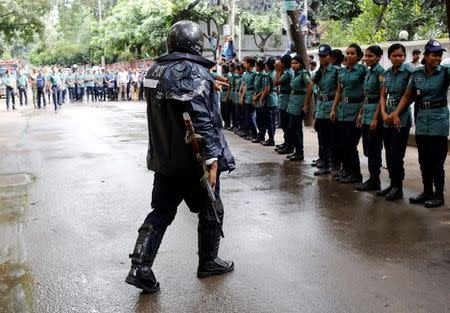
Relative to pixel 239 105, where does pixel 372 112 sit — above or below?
above

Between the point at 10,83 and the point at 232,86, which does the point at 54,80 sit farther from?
the point at 232,86

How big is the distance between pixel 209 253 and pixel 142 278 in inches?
22.4

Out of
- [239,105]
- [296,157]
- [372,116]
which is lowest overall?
[296,157]

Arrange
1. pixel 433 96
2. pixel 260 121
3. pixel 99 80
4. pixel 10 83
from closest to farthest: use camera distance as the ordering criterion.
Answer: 1. pixel 433 96
2. pixel 260 121
3. pixel 10 83
4. pixel 99 80

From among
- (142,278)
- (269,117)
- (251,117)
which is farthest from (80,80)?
(142,278)

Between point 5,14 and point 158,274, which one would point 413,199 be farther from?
point 5,14

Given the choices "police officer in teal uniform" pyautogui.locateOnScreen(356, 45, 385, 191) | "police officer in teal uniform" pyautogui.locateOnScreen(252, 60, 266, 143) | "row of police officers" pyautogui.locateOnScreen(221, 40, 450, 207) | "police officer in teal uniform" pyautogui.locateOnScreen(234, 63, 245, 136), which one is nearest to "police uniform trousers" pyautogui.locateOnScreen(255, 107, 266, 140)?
"police officer in teal uniform" pyautogui.locateOnScreen(252, 60, 266, 143)

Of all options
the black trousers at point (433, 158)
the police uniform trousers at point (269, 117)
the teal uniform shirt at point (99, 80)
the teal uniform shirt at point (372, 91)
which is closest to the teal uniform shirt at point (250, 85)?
the police uniform trousers at point (269, 117)

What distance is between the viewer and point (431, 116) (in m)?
5.90

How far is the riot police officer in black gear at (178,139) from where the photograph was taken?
357 cm

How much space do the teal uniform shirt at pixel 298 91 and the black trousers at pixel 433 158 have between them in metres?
2.97

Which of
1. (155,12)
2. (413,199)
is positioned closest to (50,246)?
(413,199)

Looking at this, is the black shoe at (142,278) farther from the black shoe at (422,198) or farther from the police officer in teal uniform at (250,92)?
the police officer in teal uniform at (250,92)

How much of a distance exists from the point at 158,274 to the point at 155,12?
2512 centimetres
